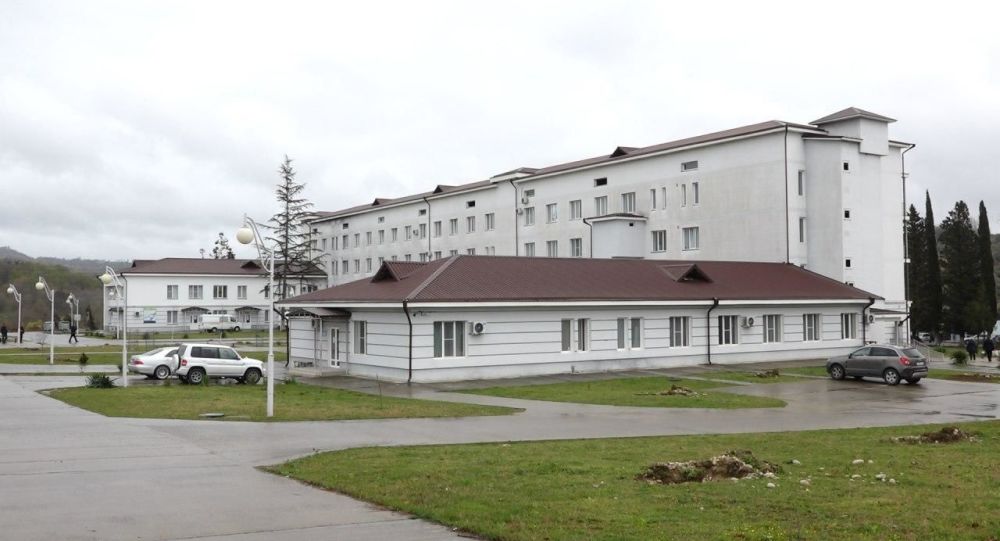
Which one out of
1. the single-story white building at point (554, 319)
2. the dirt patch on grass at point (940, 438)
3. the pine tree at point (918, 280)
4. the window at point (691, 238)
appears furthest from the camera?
the pine tree at point (918, 280)

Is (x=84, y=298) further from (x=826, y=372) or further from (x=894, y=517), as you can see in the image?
(x=894, y=517)

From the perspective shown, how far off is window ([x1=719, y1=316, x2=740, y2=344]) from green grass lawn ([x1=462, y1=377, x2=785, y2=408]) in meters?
9.16

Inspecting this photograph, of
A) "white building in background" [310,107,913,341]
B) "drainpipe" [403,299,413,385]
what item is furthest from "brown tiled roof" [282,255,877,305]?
"white building in background" [310,107,913,341]

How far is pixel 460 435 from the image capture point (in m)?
18.7

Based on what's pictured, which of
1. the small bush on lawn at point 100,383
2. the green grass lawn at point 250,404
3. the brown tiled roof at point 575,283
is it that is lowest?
the green grass lawn at point 250,404

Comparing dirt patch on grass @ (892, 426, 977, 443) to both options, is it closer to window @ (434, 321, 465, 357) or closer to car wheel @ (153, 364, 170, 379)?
window @ (434, 321, 465, 357)

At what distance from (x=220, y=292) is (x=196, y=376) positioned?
65512mm

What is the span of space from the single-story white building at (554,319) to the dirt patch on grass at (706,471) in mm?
20482

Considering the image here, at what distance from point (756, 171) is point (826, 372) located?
20.6 meters

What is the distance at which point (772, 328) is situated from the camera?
146ft

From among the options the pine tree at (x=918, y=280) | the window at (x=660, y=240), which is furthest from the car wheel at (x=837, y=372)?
the pine tree at (x=918, y=280)

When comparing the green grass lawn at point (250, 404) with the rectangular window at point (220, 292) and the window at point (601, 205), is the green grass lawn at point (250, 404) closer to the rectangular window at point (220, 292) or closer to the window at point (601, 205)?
the window at point (601, 205)

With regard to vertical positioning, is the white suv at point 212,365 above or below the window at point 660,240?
below

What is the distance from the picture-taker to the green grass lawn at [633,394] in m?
25.9
